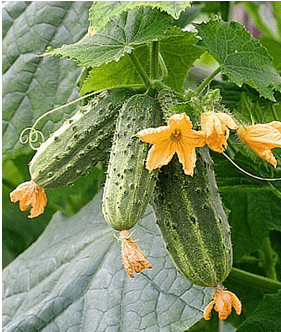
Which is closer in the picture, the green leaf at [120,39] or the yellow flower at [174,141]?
the yellow flower at [174,141]

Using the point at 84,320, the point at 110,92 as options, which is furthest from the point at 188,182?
the point at 84,320

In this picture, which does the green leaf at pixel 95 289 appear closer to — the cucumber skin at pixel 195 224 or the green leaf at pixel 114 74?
the cucumber skin at pixel 195 224

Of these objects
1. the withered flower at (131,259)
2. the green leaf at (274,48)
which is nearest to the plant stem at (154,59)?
the withered flower at (131,259)

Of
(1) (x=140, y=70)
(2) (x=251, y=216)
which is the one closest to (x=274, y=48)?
(2) (x=251, y=216)

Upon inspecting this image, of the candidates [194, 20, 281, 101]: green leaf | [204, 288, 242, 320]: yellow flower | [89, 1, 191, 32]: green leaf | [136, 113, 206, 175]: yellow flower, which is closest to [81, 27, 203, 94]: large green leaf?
[194, 20, 281, 101]: green leaf

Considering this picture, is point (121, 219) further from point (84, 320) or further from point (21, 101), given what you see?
point (21, 101)

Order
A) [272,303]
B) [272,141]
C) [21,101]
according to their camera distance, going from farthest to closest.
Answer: [21,101]
[272,303]
[272,141]

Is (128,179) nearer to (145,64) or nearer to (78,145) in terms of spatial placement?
(78,145)
